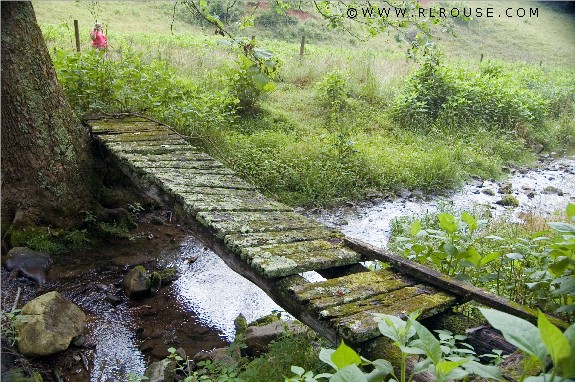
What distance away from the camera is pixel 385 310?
2547 mm

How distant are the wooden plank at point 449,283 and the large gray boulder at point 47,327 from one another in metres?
2.28

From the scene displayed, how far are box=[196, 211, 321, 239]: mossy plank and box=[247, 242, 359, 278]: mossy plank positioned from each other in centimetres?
40

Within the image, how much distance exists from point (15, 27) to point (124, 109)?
5.24 ft

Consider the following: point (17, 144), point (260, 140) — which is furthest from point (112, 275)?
point (260, 140)

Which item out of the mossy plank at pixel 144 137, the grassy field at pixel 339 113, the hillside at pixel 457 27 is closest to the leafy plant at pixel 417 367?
the mossy plank at pixel 144 137

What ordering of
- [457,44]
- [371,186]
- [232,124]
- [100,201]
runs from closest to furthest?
[100,201], [371,186], [232,124], [457,44]

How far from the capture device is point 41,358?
12.1 ft

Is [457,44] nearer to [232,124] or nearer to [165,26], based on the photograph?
[165,26]

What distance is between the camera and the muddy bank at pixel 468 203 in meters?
6.86

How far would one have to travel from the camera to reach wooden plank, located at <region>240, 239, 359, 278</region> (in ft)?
9.73

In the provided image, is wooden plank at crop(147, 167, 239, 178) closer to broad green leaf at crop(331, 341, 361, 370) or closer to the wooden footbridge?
the wooden footbridge

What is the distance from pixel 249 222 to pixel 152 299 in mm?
1684

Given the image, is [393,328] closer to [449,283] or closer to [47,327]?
[449,283]

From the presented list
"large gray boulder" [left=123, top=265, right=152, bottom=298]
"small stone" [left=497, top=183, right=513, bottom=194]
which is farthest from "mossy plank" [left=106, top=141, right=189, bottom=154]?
"small stone" [left=497, top=183, right=513, bottom=194]
